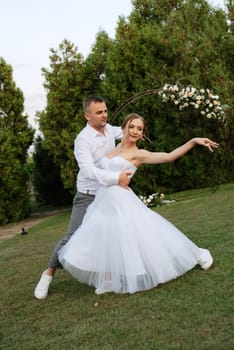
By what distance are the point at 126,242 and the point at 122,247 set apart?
57mm

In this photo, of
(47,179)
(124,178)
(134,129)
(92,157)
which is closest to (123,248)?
(124,178)

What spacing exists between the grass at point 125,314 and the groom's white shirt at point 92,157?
41.0 inches

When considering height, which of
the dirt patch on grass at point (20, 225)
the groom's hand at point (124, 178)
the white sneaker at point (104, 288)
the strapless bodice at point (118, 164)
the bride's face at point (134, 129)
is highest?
the bride's face at point (134, 129)

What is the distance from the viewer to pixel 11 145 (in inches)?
566

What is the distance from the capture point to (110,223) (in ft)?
15.0

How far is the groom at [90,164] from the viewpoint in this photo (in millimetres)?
4512

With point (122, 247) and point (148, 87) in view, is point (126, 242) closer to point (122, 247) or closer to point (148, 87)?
point (122, 247)

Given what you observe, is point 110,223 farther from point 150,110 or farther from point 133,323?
point 150,110

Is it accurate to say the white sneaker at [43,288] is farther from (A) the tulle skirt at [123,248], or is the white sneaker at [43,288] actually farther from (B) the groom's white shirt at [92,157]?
(B) the groom's white shirt at [92,157]

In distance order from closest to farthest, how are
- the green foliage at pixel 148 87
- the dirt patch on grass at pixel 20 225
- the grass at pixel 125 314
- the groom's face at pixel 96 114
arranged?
the grass at pixel 125 314
the groom's face at pixel 96 114
the dirt patch on grass at pixel 20 225
the green foliage at pixel 148 87

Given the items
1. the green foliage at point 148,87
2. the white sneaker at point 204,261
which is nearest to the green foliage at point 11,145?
the green foliage at point 148,87

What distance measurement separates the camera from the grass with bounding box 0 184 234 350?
336 cm

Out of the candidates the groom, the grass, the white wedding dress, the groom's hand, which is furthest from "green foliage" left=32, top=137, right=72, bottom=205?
the groom's hand

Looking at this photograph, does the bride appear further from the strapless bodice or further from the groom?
the groom
